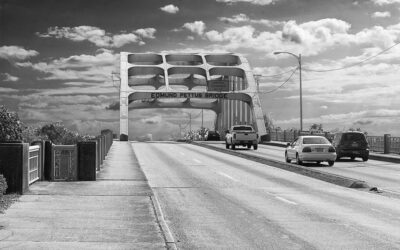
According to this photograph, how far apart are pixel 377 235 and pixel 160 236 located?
365 cm

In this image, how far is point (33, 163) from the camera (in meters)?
16.5

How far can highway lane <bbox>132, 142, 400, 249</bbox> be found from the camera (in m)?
9.01

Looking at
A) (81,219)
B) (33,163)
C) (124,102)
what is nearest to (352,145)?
(33,163)

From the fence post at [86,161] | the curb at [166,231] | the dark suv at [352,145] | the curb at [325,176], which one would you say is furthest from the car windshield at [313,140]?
Answer: the curb at [166,231]

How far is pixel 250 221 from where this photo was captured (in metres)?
11.0

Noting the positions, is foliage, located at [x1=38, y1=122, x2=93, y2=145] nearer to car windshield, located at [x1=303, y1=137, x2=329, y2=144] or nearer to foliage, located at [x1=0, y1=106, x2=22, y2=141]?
foliage, located at [x1=0, y1=106, x2=22, y2=141]

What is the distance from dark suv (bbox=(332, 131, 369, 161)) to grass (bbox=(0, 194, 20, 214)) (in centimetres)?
2362

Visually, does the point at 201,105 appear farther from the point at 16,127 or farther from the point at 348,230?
the point at 348,230

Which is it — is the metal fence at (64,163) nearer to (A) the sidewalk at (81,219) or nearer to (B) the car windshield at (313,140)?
(A) the sidewalk at (81,219)

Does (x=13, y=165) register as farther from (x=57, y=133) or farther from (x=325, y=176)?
(x=57, y=133)

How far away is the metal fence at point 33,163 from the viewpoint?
15871 millimetres

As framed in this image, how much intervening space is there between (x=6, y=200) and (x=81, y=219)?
2803 mm

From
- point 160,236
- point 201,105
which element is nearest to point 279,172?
point 160,236

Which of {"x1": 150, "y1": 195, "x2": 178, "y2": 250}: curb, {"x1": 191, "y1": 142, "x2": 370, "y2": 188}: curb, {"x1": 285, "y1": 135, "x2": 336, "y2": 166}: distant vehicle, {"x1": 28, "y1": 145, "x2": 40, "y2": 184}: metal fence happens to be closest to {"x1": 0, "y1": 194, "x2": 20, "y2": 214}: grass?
{"x1": 28, "y1": 145, "x2": 40, "y2": 184}: metal fence
